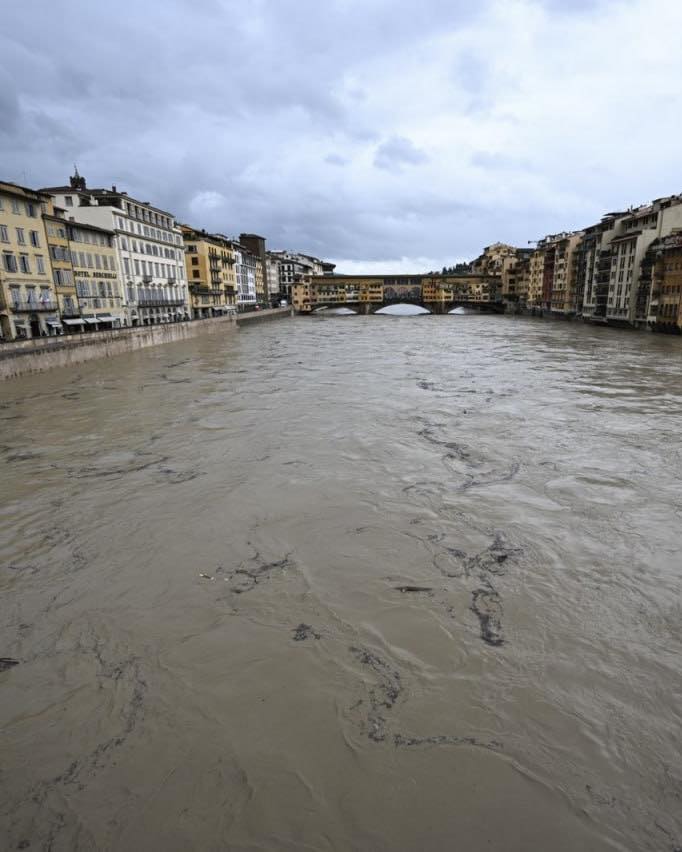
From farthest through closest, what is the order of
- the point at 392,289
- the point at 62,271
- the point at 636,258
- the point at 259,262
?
1. the point at 392,289
2. the point at 259,262
3. the point at 636,258
4. the point at 62,271

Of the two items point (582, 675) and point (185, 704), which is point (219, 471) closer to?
point (185, 704)

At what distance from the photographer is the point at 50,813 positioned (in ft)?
13.6

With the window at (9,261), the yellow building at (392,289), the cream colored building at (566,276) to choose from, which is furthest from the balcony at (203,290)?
the cream colored building at (566,276)

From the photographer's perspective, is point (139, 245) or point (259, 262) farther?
point (259, 262)

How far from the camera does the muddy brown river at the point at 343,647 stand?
4.17m

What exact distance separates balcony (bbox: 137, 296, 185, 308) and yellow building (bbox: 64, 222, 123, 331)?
4.73m

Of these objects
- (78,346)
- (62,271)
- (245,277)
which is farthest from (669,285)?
(245,277)

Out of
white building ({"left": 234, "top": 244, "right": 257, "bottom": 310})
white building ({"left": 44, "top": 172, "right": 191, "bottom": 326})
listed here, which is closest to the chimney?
white building ({"left": 44, "top": 172, "right": 191, "bottom": 326})

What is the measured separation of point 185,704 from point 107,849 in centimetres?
143

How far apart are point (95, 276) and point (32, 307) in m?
11.6

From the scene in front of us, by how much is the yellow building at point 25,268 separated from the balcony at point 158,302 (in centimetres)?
1752

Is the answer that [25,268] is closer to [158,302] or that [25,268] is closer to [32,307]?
[32,307]

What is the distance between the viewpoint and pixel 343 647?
20.0 ft

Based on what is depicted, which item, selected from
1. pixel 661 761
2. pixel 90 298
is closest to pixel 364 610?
pixel 661 761
